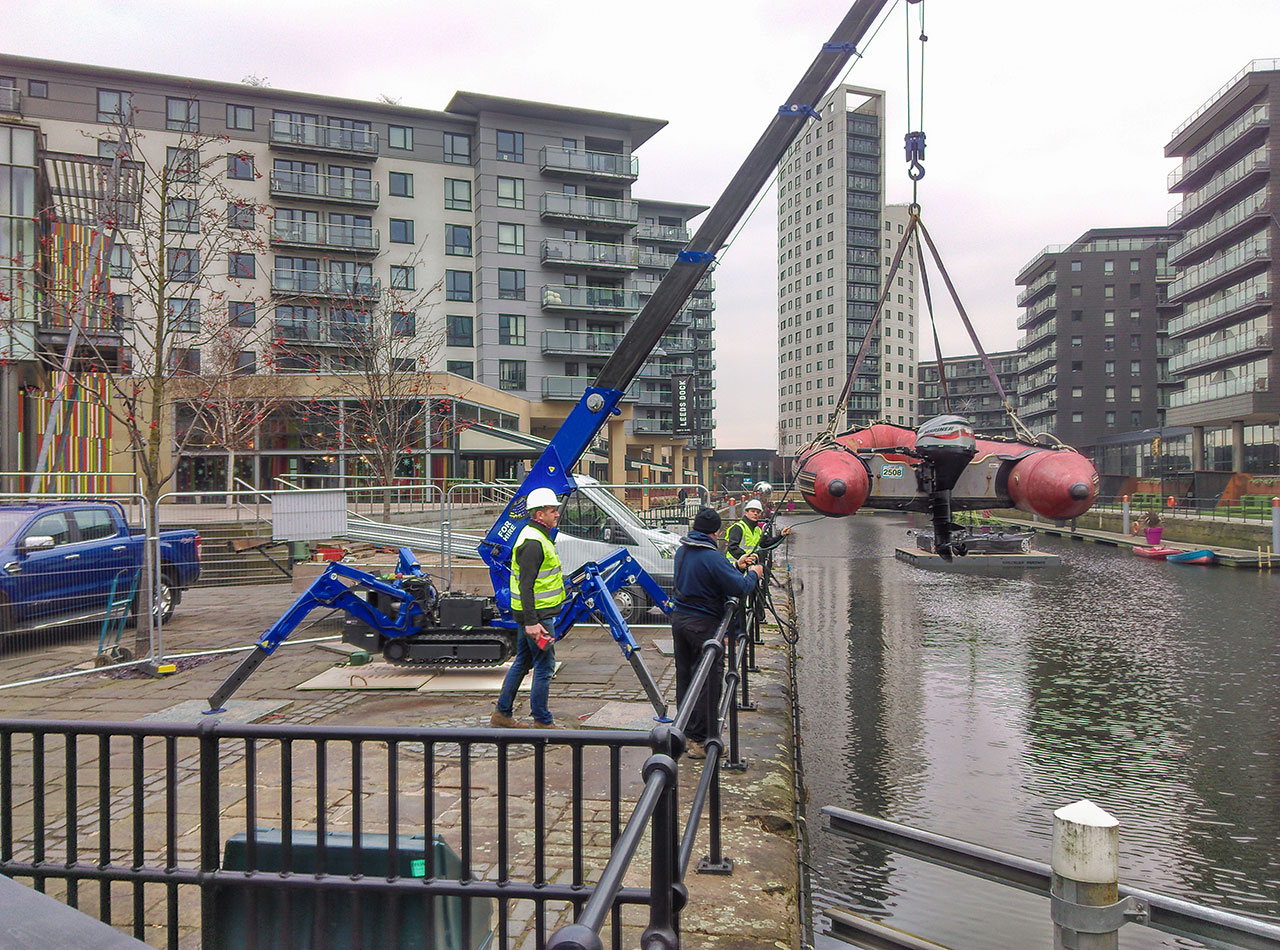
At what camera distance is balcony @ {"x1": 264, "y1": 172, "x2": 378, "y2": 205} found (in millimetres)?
44784

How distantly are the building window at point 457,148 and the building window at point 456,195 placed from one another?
111 centimetres

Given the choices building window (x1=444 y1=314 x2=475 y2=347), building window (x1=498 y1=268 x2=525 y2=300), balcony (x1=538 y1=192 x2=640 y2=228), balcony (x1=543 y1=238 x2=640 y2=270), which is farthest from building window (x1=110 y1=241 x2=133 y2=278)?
balcony (x1=538 y1=192 x2=640 y2=228)

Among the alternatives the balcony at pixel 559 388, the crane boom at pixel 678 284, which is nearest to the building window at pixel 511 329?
the balcony at pixel 559 388

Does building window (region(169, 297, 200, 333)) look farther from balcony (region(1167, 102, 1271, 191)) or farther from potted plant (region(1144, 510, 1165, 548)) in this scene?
balcony (region(1167, 102, 1271, 191))

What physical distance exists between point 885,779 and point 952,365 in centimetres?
14484

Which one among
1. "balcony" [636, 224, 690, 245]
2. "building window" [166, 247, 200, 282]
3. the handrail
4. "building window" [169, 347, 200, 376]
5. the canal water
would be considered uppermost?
"balcony" [636, 224, 690, 245]

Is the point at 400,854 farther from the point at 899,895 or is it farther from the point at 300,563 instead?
the point at 300,563

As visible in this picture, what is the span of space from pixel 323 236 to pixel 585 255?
13.9 meters

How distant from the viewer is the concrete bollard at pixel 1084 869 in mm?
3453

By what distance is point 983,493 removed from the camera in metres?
7.32

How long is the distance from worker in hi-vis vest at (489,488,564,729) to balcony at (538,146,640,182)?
44756 millimetres

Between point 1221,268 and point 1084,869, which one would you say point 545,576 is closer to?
point 1084,869

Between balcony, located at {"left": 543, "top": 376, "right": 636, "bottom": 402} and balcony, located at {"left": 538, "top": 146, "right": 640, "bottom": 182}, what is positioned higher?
balcony, located at {"left": 538, "top": 146, "right": 640, "bottom": 182}

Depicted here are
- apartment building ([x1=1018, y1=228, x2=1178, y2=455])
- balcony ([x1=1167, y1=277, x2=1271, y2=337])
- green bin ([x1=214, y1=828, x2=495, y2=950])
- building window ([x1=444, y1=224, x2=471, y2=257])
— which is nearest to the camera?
green bin ([x1=214, y1=828, x2=495, y2=950])
